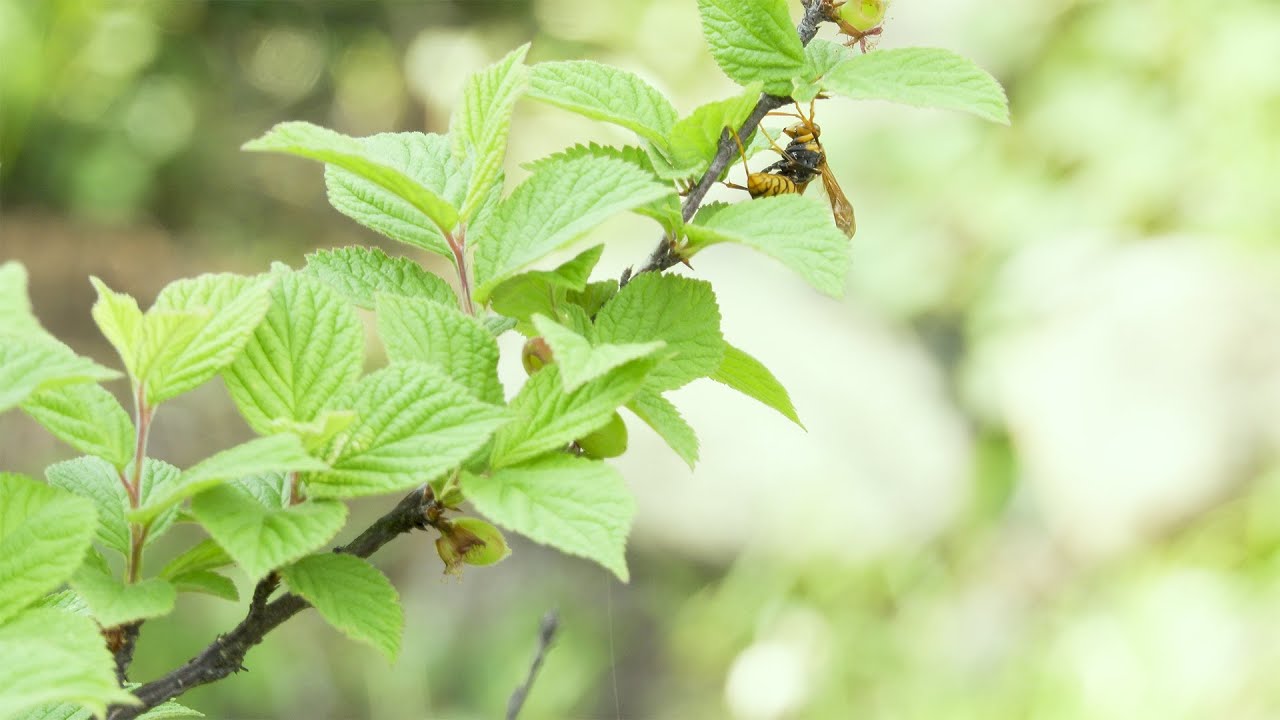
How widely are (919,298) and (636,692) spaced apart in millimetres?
879

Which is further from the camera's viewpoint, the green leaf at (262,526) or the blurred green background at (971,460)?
the blurred green background at (971,460)

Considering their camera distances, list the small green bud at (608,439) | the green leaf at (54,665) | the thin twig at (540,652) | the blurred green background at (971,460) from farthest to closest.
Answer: the blurred green background at (971,460), the thin twig at (540,652), the small green bud at (608,439), the green leaf at (54,665)

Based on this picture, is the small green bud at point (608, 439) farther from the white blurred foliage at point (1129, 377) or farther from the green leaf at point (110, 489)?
the white blurred foliage at point (1129, 377)

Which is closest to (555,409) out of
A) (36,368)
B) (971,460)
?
(36,368)

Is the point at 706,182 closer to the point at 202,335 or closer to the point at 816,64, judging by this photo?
the point at 816,64

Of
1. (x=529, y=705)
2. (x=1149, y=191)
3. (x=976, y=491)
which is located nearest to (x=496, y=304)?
(x=529, y=705)

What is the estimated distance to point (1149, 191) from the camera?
6.79 ft

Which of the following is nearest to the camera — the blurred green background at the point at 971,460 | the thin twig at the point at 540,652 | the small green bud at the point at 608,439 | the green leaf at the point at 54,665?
the green leaf at the point at 54,665

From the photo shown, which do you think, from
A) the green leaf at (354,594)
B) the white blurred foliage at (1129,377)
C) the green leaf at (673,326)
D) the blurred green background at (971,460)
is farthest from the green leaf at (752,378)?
the white blurred foliage at (1129,377)

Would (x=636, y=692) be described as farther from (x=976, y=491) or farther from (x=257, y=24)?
(x=257, y=24)

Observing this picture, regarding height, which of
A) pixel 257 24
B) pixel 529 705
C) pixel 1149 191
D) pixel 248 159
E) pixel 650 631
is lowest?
pixel 529 705

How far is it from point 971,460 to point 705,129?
71.3 inches

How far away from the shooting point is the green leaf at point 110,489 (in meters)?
0.33

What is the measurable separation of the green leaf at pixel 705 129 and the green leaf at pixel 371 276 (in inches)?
3.5
